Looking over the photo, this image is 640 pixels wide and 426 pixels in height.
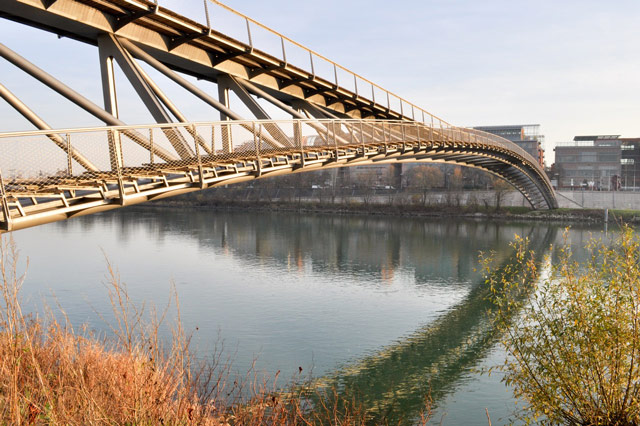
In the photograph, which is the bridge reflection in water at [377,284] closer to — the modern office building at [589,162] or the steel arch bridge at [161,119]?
the steel arch bridge at [161,119]

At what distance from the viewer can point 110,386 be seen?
6.46 meters

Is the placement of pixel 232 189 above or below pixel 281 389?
above

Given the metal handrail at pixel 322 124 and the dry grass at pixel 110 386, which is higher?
the metal handrail at pixel 322 124

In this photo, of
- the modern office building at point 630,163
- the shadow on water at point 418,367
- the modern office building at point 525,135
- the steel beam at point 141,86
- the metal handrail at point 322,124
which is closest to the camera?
the metal handrail at point 322,124

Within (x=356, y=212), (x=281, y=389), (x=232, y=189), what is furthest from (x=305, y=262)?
(x=232, y=189)

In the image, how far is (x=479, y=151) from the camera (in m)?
30.0

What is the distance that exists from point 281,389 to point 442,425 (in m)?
3.20

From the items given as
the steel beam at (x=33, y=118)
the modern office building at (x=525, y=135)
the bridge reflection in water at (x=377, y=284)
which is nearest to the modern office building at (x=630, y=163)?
the modern office building at (x=525, y=135)

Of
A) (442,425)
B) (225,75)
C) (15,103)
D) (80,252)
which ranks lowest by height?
(442,425)

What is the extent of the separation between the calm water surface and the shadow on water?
41mm

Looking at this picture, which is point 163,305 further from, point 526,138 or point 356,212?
point 526,138

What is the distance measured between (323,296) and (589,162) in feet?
279

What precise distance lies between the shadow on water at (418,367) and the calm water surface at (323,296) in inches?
1.6

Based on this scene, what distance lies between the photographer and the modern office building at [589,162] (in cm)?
8906
